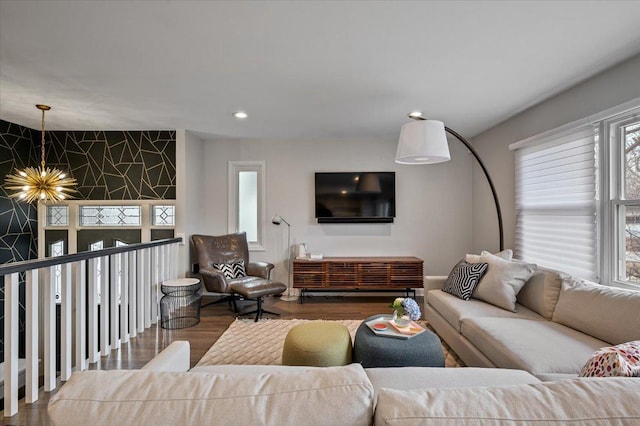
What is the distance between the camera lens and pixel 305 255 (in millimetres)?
4617

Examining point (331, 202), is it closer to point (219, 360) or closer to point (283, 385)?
point (219, 360)

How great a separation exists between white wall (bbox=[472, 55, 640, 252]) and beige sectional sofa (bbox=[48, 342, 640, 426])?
2720 mm

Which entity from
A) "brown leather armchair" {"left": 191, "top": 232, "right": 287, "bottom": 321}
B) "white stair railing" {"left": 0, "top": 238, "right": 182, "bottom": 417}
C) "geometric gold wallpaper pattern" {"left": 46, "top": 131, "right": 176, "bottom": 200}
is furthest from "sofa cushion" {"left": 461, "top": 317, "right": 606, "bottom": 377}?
"geometric gold wallpaper pattern" {"left": 46, "top": 131, "right": 176, "bottom": 200}

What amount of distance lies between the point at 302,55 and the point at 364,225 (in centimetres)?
301

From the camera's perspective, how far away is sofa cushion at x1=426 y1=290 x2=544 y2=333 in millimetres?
2521

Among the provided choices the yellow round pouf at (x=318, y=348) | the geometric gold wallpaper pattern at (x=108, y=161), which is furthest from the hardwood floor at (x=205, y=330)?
the geometric gold wallpaper pattern at (x=108, y=161)

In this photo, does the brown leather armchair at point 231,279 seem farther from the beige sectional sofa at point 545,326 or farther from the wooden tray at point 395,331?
the beige sectional sofa at point 545,326

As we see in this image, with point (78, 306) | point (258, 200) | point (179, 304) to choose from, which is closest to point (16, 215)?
point (179, 304)

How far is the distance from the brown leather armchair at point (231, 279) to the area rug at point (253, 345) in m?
0.29

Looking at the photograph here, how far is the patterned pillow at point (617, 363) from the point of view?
1084mm

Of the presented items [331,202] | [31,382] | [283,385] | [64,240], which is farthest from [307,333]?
[64,240]

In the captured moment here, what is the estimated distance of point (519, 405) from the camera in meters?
0.70

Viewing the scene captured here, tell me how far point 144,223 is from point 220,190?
1181 mm

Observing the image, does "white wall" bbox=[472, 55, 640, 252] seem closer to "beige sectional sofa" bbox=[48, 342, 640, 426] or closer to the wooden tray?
the wooden tray
